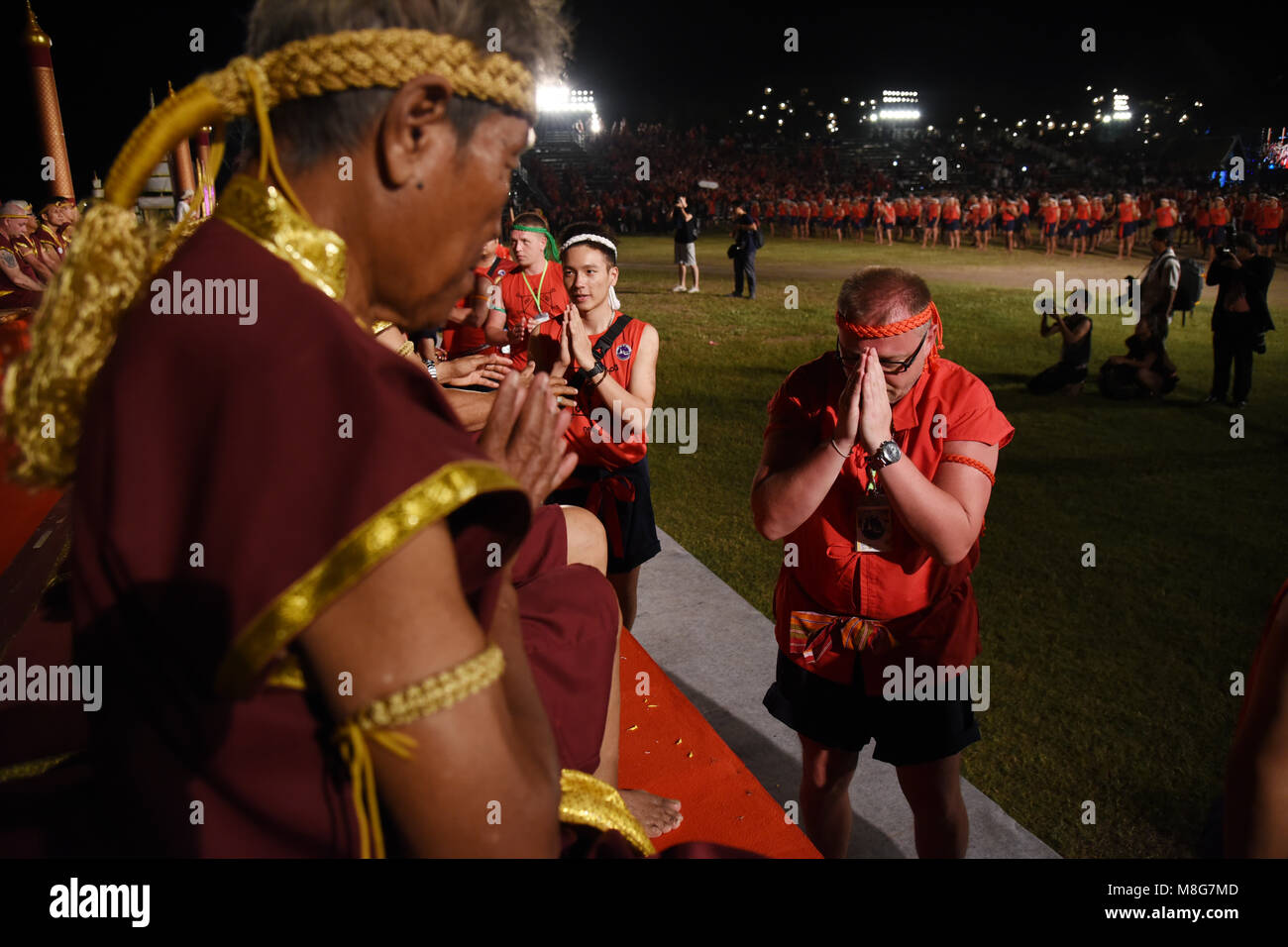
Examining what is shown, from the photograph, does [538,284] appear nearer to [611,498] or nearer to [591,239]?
[591,239]

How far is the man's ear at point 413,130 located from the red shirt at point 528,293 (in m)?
5.26

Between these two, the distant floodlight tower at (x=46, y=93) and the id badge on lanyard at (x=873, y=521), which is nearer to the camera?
the id badge on lanyard at (x=873, y=521)

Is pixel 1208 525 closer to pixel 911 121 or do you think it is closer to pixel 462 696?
pixel 462 696

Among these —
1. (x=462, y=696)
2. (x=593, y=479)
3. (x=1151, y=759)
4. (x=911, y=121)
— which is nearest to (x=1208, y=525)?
(x=1151, y=759)

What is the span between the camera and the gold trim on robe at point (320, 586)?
750 mm

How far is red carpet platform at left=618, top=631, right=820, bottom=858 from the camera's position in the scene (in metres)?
2.38

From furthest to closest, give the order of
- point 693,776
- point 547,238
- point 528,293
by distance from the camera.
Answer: point 547,238 < point 528,293 < point 693,776

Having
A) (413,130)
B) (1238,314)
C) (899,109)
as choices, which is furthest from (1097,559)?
(899,109)

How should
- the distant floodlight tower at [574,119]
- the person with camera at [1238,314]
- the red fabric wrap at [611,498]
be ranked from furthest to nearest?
the distant floodlight tower at [574,119]
the person with camera at [1238,314]
the red fabric wrap at [611,498]

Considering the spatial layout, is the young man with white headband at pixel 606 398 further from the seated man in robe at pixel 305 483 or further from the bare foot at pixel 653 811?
the seated man in robe at pixel 305 483

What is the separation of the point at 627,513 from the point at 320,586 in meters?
3.53
